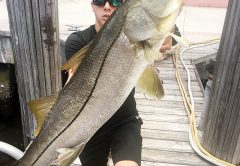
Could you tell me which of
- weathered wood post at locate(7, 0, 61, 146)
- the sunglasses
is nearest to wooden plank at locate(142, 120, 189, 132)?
weathered wood post at locate(7, 0, 61, 146)

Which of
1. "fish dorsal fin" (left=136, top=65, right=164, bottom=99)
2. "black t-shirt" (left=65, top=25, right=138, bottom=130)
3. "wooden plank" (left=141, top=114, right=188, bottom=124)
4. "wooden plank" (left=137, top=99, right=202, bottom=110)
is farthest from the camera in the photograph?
"wooden plank" (left=137, top=99, right=202, bottom=110)

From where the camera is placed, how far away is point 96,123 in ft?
6.24

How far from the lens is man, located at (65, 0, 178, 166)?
2.80m

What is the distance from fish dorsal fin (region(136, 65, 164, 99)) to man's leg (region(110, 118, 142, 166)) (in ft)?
3.65

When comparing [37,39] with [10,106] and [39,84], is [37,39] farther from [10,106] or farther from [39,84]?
[10,106]

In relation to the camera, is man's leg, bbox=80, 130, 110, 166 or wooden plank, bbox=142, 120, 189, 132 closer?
man's leg, bbox=80, 130, 110, 166

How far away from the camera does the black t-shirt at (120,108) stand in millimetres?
2988

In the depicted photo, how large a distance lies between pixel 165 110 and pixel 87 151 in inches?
104

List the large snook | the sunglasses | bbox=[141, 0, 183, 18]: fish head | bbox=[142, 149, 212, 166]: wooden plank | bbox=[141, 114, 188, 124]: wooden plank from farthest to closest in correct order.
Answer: bbox=[141, 114, 188, 124]: wooden plank
bbox=[142, 149, 212, 166]: wooden plank
the sunglasses
the large snook
bbox=[141, 0, 183, 18]: fish head

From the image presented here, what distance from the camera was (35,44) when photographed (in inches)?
148

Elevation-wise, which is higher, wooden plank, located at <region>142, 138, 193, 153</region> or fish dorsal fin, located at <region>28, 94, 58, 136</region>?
fish dorsal fin, located at <region>28, 94, 58, 136</region>

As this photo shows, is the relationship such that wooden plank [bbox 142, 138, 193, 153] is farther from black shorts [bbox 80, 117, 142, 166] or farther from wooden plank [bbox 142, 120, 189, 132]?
black shorts [bbox 80, 117, 142, 166]

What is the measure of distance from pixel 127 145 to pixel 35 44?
1.61 m

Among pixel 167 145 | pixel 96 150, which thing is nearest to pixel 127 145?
pixel 96 150
